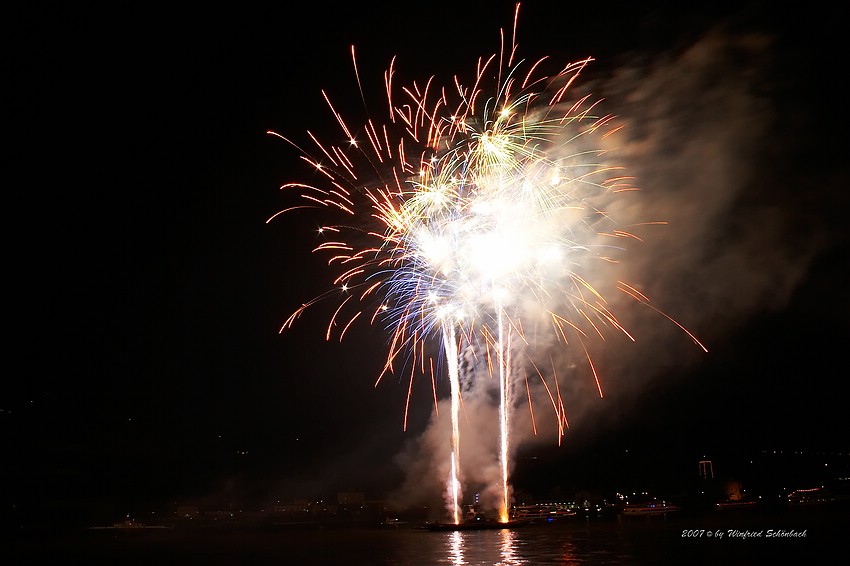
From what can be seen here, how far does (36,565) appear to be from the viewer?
31297 millimetres

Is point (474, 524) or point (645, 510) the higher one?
point (474, 524)

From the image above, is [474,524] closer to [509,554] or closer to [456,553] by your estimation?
[456,553]

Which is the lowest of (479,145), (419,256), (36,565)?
(36,565)

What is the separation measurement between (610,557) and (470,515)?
26919 millimetres

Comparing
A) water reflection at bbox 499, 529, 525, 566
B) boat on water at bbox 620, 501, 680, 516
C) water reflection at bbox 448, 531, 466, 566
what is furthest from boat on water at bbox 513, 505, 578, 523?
water reflection at bbox 448, 531, 466, 566

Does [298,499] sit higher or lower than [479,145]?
lower

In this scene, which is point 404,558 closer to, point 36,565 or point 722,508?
point 36,565

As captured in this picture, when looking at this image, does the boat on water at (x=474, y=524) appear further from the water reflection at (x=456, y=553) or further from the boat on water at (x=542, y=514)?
the boat on water at (x=542, y=514)

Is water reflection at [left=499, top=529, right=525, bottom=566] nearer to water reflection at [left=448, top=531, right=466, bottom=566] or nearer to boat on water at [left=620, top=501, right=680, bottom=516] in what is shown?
water reflection at [left=448, top=531, right=466, bottom=566]

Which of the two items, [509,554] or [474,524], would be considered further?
[474,524]

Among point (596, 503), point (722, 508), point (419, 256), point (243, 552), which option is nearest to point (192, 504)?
point (596, 503)

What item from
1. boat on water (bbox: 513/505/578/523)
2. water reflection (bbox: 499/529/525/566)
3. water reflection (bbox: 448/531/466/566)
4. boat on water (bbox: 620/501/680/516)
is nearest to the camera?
water reflection (bbox: 499/529/525/566)

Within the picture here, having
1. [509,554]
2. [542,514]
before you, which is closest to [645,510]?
[542,514]

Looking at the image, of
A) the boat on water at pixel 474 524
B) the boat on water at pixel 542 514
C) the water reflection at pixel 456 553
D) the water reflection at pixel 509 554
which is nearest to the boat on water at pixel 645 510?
the boat on water at pixel 542 514
